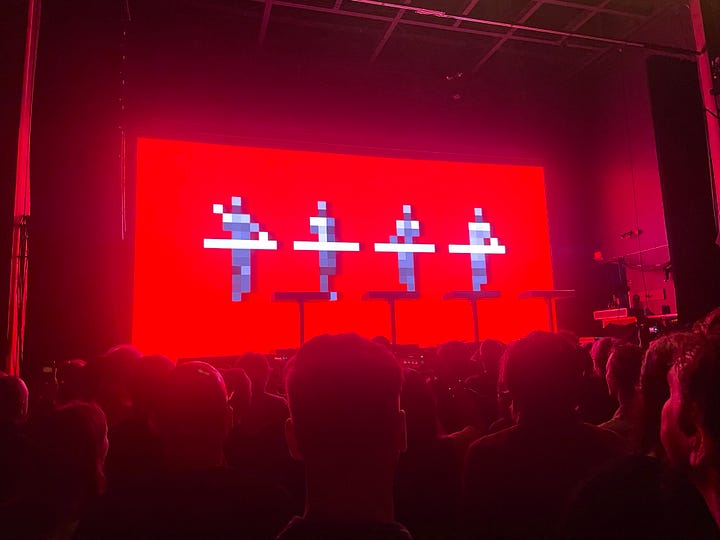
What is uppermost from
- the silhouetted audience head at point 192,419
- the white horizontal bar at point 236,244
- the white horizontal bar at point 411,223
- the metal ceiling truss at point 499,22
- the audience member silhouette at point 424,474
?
the metal ceiling truss at point 499,22

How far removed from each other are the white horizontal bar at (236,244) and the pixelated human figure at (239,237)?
0.01 metres

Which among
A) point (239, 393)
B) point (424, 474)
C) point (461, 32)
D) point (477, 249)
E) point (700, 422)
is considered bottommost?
point (424, 474)

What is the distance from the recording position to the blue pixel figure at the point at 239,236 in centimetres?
721

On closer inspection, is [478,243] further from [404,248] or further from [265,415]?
[265,415]

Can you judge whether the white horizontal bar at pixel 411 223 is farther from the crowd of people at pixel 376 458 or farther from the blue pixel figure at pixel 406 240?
the crowd of people at pixel 376 458

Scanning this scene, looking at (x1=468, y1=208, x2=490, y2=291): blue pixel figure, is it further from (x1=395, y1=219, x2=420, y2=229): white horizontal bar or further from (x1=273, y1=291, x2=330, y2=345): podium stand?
(x1=273, y1=291, x2=330, y2=345): podium stand

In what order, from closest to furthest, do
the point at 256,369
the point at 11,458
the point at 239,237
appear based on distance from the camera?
the point at 11,458
the point at 256,369
the point at 239,237

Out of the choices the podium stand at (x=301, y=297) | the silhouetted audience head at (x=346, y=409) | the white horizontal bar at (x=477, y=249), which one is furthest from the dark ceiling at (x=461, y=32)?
the silhouetted audience head at (x=346, y=409)

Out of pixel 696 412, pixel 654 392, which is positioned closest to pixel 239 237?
pixel 654 392

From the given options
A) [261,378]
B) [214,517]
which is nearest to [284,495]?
[214,517]

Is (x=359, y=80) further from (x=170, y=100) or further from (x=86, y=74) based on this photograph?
(x=86, y=74)

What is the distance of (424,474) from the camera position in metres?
1.89

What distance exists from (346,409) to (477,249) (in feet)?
23.9

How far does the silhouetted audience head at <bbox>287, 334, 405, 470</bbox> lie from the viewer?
106 cm
